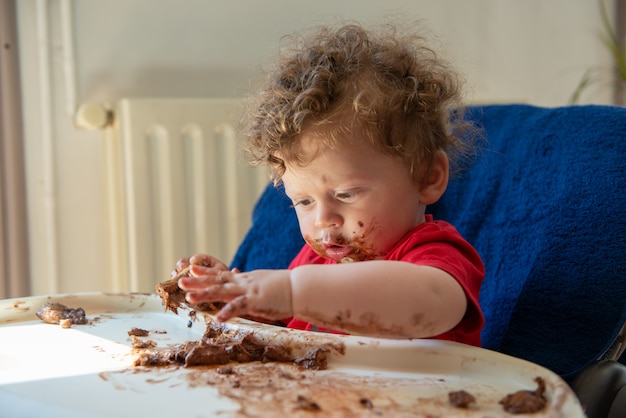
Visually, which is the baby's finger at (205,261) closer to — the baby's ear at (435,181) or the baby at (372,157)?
the baby at (372,157)

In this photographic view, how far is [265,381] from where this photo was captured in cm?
63

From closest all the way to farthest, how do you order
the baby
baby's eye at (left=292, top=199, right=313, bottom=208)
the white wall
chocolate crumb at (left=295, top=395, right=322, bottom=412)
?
chocolate crumb at (left=295, top=395, right=322, bottom=412)
the baby
baby's eye at (left=292, top=199, right=313, bottom=208)
the white wall

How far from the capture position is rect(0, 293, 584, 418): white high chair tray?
1.85ft

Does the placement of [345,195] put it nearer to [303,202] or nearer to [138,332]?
[303,202]

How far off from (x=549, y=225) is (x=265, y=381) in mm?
486

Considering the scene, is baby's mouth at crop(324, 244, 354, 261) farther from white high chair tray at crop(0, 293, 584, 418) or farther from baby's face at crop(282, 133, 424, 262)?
white high chair tray at crop(0, 293, 584, 418)

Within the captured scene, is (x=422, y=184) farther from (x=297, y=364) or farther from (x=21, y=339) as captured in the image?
(x=21, y=339)

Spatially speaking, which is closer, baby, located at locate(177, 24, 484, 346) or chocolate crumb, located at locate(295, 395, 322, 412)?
chocolate crumb, located at locate(295, 395, 322, 412)

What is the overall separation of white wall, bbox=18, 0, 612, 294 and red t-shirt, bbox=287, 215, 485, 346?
78 centimetres

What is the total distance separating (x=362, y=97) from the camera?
2.68 ft

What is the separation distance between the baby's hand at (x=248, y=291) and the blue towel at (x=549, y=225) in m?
0.40

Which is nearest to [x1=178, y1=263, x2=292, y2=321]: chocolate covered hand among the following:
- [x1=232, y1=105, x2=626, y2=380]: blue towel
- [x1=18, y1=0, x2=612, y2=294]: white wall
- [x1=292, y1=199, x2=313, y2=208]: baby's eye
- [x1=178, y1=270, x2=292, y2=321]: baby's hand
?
[x1=178, y1=270, x2=292, y2=321]: baby's hand

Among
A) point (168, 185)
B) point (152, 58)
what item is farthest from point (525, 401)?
point (152, 58)

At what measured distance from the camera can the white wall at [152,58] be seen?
1649 millimetres
